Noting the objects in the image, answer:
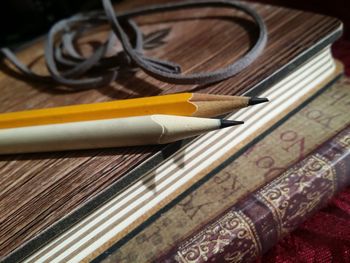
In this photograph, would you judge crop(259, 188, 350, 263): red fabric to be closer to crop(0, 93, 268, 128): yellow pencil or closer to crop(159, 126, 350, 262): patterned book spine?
crop(159, 126, 350, 262): patterned book spine

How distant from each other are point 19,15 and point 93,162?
0.30 m

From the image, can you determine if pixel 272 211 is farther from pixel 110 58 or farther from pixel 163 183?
pixel 110 58

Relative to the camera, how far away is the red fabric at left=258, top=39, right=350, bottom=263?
281 mm

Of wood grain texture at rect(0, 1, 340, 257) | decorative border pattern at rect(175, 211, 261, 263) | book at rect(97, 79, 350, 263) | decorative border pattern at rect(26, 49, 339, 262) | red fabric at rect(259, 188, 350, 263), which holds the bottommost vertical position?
red fabric at rect(259, 188, 350, 263)

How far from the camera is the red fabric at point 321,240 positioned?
0.28 m

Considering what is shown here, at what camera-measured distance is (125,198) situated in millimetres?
271

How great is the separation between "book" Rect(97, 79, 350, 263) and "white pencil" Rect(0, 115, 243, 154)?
0.21 feet

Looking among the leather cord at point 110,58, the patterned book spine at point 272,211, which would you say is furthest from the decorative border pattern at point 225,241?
the leather cord at point 110,58

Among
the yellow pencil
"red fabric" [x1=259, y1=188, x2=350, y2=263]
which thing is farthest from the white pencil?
"red fabric" [x1=259, y1=188, x2=350, y2=263]

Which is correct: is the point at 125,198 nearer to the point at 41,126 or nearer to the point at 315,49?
the point at 41,126

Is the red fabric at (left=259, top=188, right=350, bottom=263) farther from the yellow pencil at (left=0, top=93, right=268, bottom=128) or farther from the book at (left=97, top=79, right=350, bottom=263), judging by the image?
the yellow pencil at (left=0, top=93, right=268, bottom=128)

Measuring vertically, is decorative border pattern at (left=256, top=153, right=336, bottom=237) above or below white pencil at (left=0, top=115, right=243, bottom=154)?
below

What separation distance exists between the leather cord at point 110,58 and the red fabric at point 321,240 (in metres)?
0.13

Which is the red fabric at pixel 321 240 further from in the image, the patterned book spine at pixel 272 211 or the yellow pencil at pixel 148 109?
the yellow pencil at pixel 148 109
